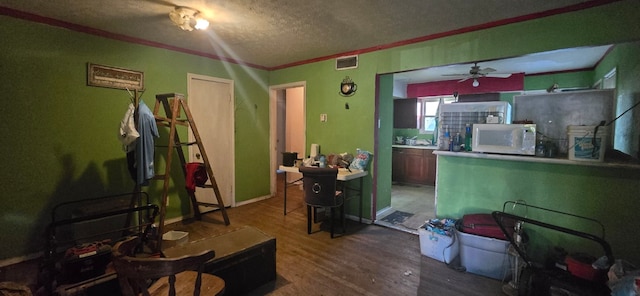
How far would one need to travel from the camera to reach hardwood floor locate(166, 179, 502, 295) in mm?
2291

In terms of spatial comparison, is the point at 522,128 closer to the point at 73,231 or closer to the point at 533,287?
the point at 533,287

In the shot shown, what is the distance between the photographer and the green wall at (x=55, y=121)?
2.61 m

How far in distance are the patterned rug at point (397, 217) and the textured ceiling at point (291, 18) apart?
2.36 m

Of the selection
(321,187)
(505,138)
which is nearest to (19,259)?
(321,187)

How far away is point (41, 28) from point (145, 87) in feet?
3.32

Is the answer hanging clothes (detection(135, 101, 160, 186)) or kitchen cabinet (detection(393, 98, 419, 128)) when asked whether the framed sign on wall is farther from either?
kitchen cabinet (detection(393, 98, 419, 128))

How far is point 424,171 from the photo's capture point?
6027 millimetres

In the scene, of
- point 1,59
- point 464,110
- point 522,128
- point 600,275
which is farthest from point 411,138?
point 1,59

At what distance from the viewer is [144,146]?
9.09 ft

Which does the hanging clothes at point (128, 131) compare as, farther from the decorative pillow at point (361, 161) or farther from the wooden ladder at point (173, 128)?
the decorative pillow at point (361, 161)

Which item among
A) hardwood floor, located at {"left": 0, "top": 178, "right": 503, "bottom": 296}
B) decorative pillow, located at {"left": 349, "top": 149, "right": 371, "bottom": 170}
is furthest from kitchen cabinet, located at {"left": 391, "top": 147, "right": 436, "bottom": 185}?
hardwood floor, located at {"left": 0, "top": 178, "right": 503, "bottom": 296}

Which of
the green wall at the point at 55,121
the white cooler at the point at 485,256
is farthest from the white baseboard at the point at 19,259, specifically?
the white cooler at the point at 485,256

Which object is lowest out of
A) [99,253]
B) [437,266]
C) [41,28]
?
[437,266]

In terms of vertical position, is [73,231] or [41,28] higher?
[41,28]
